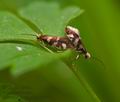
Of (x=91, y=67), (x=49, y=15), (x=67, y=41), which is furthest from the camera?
(x=91, y=67)

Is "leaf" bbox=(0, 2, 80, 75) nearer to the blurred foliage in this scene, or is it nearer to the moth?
the moth

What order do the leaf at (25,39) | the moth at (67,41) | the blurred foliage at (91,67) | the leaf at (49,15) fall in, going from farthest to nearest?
the blurred foliage at (91,67) → the leaf at (49,15) → the moth at (67,41) → the leaf at (25,39)

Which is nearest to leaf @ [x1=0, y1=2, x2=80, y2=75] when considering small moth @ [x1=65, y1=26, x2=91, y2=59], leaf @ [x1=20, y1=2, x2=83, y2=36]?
leaf @ [x1=20, y1=2, x2=83, y2=36]

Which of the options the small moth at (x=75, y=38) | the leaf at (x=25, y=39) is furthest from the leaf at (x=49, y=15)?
the small moth at (x=75, y=38)

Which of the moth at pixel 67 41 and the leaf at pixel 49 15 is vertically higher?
the leaf at pixel 49 15

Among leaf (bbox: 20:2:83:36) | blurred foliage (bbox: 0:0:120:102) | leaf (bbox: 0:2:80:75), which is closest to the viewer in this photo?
leaf (bbox: 0:2:80:75)

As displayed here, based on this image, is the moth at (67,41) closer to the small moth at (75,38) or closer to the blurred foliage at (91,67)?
the small moth at (75,38)

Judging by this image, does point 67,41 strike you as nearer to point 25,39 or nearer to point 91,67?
point 25,39

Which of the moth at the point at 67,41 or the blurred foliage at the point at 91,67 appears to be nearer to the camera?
the moth at the point at 67,41

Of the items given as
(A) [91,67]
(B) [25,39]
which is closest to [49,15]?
(B) [25,39]
